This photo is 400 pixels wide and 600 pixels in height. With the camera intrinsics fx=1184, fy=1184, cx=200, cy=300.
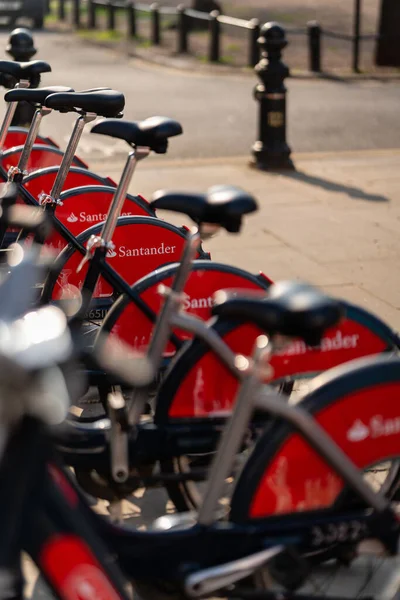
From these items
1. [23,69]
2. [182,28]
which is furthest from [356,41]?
[23,69]

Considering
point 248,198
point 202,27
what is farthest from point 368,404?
point 202,27

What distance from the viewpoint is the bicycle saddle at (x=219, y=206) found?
136 inches

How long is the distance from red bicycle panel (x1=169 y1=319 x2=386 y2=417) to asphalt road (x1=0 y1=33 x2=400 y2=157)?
8.27 metres

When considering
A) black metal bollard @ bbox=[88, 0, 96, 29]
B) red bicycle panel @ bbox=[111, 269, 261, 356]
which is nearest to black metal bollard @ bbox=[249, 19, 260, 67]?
black metal bollard @ bbox=[88, 0, 96, 29]

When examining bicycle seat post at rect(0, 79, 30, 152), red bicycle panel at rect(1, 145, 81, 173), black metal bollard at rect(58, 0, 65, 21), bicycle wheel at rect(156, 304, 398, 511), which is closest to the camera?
bicycle wheel at rect(156, 304, 398, 511)

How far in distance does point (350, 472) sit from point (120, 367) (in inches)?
31.1

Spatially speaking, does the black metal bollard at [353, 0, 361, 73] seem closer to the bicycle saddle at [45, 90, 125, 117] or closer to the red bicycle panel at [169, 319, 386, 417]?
the bicycle saddle at [45, 90, 125, 117]

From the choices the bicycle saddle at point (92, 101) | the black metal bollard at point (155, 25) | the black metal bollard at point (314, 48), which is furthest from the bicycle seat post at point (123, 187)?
the black metal bollard at point (155, 25)

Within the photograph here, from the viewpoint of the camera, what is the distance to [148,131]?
4.22 meters

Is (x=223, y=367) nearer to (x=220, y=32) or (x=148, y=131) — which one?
(x=148, y=131)

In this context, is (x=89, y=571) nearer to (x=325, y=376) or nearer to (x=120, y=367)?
(x=120, y=367)

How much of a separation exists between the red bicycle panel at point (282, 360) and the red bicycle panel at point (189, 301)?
0.57m

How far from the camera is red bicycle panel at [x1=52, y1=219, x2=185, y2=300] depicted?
535 cm

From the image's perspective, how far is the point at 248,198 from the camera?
11.4ft
